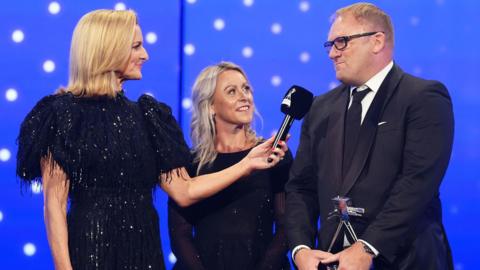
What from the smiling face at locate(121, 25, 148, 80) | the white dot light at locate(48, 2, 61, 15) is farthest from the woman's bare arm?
the white dot light at locate(48, 2, 61, 15)

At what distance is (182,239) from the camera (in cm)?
322

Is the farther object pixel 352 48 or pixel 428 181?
pixel 352 48

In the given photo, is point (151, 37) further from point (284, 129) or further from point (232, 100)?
point (284, 129)

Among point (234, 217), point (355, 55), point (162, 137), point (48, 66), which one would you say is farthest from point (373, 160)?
point (48, 66)

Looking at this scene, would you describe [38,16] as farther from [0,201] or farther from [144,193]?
[144,193]

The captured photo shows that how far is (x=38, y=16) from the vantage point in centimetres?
371

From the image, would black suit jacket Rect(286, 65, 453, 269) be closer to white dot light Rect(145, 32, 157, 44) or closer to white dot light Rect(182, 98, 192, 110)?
white dot light Rect(182, 98, 192, 110)

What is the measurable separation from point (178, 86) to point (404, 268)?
5.87 ft

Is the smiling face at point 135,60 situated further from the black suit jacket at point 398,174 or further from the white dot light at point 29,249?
the white dot light at point 29,249

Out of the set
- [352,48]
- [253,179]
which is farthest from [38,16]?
[352,48]

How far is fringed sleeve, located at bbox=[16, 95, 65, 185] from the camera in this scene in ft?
8.32

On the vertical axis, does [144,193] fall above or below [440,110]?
below

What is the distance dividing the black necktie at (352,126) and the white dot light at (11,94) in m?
1.74

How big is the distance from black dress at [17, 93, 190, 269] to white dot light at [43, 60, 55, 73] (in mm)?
1130
